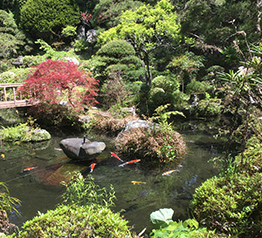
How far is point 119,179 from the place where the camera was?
488 cm

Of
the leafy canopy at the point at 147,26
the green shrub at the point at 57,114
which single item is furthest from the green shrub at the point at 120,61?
the green shrub at the point at 57,114

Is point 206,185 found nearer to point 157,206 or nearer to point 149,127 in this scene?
point 157,206

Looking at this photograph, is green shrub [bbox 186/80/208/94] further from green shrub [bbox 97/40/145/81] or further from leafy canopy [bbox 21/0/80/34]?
leafy canopy [bbox 21/0/80/34]

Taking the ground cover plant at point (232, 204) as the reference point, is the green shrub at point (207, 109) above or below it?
below

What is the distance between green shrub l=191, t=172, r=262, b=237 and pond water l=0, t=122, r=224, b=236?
0.84 metres

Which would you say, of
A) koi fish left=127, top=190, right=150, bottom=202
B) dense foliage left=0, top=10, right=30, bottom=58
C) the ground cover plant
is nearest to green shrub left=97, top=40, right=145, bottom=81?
koi fish left=127, top=190, right=150, bottom=202

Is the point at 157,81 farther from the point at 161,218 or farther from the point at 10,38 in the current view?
the point at 10,38

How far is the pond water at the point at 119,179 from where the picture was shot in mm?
3752

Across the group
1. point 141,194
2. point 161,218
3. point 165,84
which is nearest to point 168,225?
point 161,218

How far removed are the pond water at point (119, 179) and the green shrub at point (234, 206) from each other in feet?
2.75

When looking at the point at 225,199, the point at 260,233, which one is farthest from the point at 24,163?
the point at 260,233

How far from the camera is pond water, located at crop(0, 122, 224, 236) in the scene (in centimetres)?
375

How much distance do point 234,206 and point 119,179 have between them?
2823 mm

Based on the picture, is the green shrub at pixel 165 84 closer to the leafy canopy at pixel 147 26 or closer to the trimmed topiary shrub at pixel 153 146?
the leafy canopy at pixel 147 26
